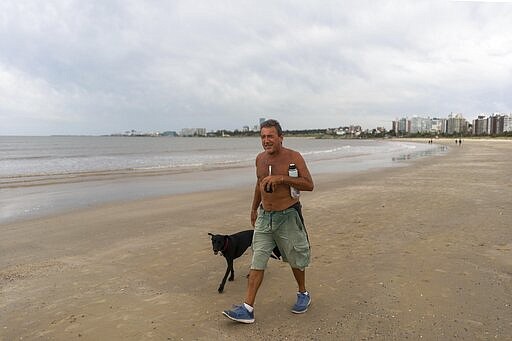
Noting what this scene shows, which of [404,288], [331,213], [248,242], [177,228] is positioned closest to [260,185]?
[248,242]

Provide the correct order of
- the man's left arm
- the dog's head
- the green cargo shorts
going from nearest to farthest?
the man's left arm < the green cargo shorts < the dog's head

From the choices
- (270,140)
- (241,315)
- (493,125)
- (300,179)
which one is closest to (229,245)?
(241,315)

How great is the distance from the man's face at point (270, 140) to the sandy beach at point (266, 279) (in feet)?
5.12

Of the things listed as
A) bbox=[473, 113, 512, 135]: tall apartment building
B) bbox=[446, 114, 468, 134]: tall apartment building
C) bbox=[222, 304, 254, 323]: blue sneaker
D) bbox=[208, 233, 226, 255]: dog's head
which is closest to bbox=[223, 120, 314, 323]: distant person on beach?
bbox=[222, 304, 254, 323]: blue sneaker

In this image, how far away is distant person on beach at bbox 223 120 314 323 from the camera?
11.4ft

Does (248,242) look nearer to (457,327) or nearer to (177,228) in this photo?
(457,327)

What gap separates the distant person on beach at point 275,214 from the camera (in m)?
3.49

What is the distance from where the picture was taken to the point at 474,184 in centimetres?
1309

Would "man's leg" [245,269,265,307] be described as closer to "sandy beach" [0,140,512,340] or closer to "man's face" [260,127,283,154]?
"sandy beach" [0,140,512,340]

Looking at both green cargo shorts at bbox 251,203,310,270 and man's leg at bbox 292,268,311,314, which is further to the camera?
man's leg at bbox 292,268,311,314

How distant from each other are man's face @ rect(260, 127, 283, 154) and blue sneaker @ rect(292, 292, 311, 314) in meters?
1.43

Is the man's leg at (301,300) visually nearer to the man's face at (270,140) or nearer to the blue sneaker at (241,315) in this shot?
the blue sneaker at (241,315)

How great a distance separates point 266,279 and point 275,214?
1.38 m

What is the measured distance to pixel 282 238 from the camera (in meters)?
3.61
